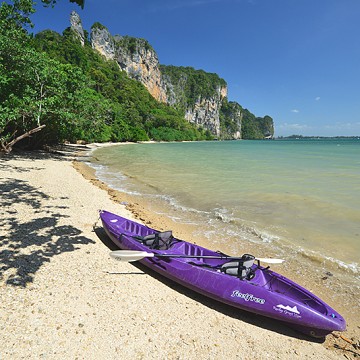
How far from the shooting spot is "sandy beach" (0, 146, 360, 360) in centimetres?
359

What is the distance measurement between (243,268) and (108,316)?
2.63 metres

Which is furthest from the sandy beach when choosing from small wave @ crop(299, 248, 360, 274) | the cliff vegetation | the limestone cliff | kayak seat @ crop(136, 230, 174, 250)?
the limestone cliff

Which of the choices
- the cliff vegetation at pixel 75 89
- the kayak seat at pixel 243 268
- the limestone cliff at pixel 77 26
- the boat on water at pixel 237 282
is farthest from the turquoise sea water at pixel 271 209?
the limestone cliff at pixel 77 26

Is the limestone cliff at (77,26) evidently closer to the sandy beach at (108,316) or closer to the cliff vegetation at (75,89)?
the cliff vegetation at (75,89)

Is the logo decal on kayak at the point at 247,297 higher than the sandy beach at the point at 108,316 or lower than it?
higher

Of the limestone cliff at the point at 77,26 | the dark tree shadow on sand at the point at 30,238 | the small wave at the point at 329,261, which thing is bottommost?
the small wave at the point at 329,261

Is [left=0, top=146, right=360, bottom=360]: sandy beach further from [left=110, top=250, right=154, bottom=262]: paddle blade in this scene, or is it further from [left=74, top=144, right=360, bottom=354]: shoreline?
[left=110, top=250, right=154, bottom=262]: paddle blade

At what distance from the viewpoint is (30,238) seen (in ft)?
20.3

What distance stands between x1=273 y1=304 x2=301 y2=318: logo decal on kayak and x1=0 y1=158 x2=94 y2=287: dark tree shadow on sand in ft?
15.0

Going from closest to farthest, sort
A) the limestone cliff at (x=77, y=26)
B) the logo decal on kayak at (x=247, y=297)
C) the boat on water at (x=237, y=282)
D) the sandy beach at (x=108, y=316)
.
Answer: the sandy beach at (x=108, y=316) < the boat on water at (x=237, y=282) < the logo decal on kayak at (x=247, y=297) < the limestone cliff at (x=77, y=26)

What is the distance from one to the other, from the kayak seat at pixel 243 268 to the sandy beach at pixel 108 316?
2.19 feet

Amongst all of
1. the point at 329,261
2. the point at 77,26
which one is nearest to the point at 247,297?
the point at 329,261

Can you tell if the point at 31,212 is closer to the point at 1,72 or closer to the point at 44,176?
the point at 44,176

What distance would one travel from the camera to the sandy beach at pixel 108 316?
3.59 m
